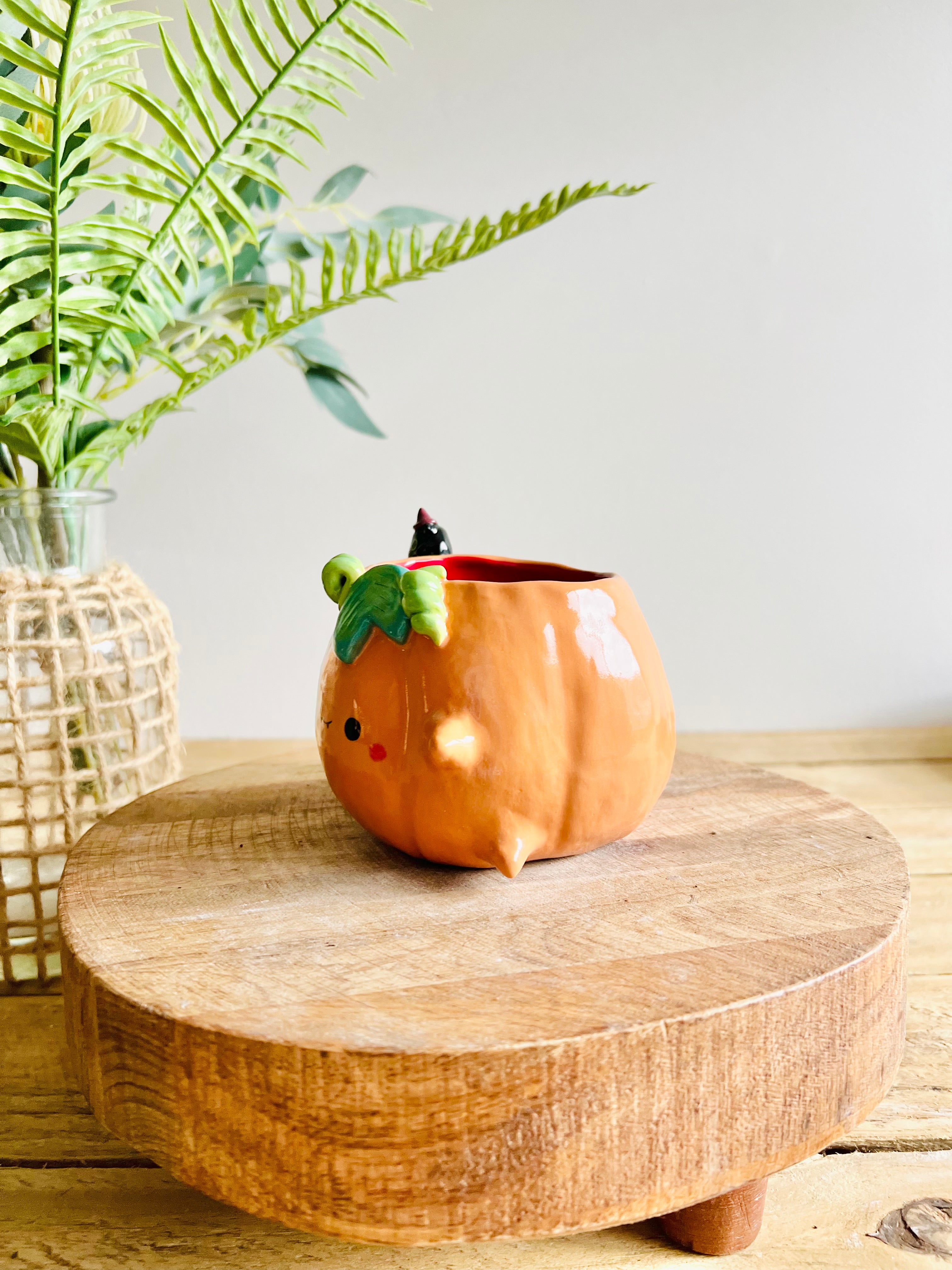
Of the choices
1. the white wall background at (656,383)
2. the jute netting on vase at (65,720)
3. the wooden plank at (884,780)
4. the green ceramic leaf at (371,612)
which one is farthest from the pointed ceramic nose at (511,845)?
the white wall background at (656,383)

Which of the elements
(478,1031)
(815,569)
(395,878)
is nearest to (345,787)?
(395,878)

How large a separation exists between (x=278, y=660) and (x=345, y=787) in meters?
0.84

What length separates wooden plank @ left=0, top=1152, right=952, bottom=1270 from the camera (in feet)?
1.53

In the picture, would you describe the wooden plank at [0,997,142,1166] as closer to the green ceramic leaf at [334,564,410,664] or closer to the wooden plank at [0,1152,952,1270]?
the wooden plank at [0,1152,952,1270]

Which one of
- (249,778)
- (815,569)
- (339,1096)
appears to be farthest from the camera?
(815,569)

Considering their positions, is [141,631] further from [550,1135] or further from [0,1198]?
[550,1135]

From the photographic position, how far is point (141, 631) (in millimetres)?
728

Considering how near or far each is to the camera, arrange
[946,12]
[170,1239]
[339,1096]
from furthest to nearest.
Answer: [946,12] < [170,1239] < [339,1096]

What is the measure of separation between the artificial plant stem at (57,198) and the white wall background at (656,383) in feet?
2.09

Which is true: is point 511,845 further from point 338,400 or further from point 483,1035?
point 338,400

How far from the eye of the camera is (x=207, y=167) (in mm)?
615

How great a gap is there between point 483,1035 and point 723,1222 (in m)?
0.20

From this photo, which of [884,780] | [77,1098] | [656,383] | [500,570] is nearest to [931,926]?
[884,780]

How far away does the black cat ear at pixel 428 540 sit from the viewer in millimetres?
609
